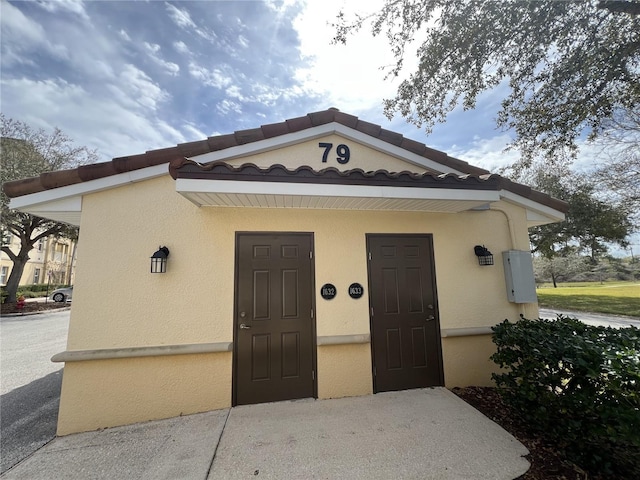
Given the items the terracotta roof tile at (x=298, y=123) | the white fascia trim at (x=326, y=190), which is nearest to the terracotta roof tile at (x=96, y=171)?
the white fascia trim at (x=326, y=190)

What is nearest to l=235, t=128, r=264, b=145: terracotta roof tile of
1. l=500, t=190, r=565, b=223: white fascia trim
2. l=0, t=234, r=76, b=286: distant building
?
l=500, t=190, r=565, b=223: white fascia trim

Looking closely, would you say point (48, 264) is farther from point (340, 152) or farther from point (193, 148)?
point (340, 152)

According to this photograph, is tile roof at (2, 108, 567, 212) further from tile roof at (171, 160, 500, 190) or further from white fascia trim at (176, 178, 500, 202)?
white fascia trim at (176, 178, 500, 202)

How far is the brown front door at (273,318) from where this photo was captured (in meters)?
4.11

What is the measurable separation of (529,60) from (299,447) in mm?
7607

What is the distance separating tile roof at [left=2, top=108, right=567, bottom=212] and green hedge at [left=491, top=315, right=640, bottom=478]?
95.7 inches

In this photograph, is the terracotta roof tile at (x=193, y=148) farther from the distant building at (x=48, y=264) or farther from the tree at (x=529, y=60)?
Answer: the distant building at (x=48, y=264)

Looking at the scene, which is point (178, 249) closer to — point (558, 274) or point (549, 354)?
point (549, 354)

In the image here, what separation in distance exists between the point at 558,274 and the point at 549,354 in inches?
1934

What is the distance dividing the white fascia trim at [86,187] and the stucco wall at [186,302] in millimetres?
132

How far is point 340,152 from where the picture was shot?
16.2 ft

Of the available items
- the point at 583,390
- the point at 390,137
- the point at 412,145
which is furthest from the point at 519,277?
the point at 390,137

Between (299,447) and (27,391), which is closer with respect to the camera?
(299,447)

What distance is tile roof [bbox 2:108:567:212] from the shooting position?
383 centimetres
